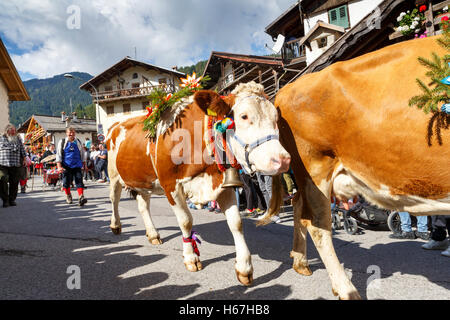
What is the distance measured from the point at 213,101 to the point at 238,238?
1.35 meters

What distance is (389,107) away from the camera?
189 centimetres

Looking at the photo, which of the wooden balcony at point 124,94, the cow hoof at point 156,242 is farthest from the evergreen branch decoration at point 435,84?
the wooden balcony at point 124,94

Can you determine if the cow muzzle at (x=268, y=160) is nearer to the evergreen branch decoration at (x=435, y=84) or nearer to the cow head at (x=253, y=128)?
the cow head at (x=253, y=128)

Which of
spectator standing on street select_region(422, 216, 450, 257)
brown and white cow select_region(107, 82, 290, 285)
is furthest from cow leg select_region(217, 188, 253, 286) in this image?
spectator standing on street select_region(422, 216, 450, 257)

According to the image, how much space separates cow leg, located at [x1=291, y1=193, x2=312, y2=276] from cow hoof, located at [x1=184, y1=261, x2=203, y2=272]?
0.97 m

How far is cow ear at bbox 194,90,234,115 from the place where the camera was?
2.58 m

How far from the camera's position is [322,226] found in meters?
2.43

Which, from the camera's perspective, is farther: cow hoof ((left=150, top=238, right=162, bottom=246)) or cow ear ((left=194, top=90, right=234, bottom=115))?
cow hoof ((left=150, top=238, right=162, bottom=246))

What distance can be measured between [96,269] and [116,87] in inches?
1548

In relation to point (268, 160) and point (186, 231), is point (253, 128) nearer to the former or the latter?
point (268, 160)

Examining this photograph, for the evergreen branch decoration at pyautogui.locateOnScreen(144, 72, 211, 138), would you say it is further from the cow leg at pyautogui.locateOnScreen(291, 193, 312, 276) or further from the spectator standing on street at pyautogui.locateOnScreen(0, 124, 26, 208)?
the spectator standing on street at pyautogui.locateOnScreen(0, 124, 26, 208)

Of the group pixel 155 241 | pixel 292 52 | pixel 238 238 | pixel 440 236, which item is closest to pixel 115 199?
pixel 155 241

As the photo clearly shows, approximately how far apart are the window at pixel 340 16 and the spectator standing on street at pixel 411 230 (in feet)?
54.9

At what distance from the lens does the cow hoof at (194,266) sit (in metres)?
2.92
